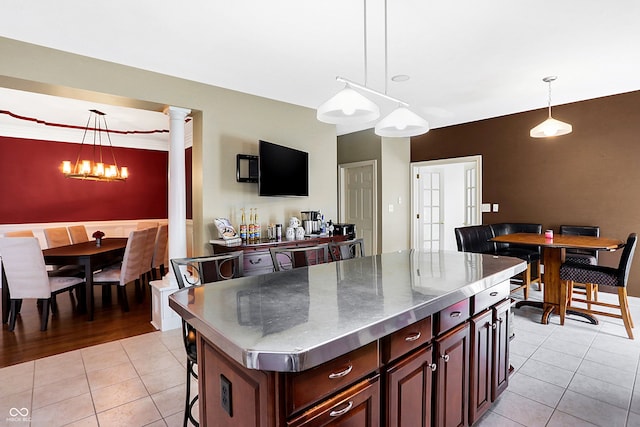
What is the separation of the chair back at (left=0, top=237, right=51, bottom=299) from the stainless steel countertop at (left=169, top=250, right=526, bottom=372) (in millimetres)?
2854

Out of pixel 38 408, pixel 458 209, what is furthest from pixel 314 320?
pixel 458 209

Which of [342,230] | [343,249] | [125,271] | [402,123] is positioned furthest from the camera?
[342,230]

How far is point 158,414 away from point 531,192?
17.2ft

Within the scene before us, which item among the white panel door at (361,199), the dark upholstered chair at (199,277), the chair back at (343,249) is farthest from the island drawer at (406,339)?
the white panel door at (361,199)

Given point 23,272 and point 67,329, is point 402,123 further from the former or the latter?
point 23,272

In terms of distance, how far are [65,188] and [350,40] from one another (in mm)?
5828

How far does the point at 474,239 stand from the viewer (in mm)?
4145

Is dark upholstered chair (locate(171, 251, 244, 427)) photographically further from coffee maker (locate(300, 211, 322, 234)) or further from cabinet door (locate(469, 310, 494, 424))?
coffee maker (locate(300, 211, 322, 234))

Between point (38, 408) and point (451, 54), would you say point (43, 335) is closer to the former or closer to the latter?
point (38, 408)

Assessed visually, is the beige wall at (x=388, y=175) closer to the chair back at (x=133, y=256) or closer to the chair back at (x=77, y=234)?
the chair back at (x=133, y=256)

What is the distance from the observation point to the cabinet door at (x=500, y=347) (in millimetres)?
1779

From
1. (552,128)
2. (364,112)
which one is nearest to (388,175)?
(552,128)

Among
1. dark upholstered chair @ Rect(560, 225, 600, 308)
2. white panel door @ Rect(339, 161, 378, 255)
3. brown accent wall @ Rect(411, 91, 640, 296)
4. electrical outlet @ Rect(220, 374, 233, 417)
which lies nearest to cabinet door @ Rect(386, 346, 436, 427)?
electrical outlet @ Rect(220, 374, 233, 417)

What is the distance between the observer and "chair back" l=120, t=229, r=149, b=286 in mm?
3798
